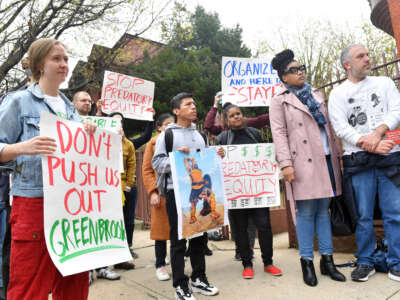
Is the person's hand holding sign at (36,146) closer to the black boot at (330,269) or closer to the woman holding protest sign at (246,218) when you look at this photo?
the woman holding protest sign at (246,218)

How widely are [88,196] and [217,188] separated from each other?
1.37 meters

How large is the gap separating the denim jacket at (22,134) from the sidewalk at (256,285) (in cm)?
179

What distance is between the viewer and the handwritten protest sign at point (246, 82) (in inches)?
172

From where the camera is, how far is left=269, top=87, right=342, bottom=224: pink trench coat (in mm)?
2832

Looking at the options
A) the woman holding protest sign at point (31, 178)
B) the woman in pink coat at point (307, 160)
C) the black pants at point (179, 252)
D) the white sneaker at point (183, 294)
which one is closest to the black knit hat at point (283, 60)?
the woman in pink coat at point (307, 160)

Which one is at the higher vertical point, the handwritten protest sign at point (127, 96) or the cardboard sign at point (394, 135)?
the handwritten protest sign at point (127, 96)

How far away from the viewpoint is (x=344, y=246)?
3758mm

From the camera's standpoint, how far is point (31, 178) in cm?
158

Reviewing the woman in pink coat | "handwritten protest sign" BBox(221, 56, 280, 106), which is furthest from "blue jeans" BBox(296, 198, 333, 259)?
"handwritten protest sign" BBox(221, 56, 280, 106)

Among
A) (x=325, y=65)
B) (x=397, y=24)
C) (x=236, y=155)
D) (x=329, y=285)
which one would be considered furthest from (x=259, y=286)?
(x=325, y=65)

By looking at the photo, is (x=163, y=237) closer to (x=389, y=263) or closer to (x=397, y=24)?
(x=389, y=263)

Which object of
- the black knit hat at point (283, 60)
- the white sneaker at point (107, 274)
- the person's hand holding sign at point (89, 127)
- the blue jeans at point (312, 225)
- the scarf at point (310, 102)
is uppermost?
the black knit hat at point (283, 60)

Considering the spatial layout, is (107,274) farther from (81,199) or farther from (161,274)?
(81,199)

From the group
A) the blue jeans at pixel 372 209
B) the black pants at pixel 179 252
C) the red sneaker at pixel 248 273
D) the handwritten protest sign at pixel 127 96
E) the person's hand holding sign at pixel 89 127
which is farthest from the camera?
the handwritten protest sign at pixel 127 96
